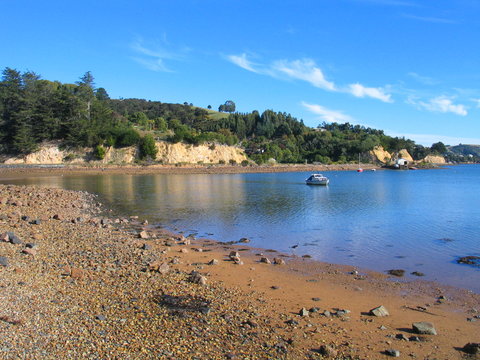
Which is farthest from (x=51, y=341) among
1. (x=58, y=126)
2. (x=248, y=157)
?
(x=248, y=157)

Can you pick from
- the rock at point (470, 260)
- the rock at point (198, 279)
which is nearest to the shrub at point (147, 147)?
the rock at point (470, 260)

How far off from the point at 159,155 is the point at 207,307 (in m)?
91.9

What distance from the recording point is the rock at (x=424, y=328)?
27.9ft

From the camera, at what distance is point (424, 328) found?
8.55 meters

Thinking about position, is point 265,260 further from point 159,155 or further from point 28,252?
point 159,155

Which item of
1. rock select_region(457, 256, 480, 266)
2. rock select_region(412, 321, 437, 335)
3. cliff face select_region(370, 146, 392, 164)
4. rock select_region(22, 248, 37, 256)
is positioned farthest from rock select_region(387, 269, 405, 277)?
cliff face select_region(370, 146, 392, 164)

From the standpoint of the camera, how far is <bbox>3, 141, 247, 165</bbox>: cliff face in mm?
88562

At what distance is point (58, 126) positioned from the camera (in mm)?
90750

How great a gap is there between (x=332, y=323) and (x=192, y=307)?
3.36 meters

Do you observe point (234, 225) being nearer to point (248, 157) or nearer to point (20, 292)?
point (20, 292)

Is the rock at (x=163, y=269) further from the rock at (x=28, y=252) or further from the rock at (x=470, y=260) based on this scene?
the rock at (x=470, y=260)

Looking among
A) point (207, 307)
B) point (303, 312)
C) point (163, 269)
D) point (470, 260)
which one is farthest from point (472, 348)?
point (470, 260)

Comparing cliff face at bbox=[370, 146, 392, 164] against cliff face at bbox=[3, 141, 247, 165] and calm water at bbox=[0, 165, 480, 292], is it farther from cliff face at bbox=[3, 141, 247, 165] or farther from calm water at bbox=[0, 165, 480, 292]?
calm water at bbox=[0, 165, 480, 292]

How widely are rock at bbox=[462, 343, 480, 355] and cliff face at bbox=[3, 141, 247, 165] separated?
91.4 metres
